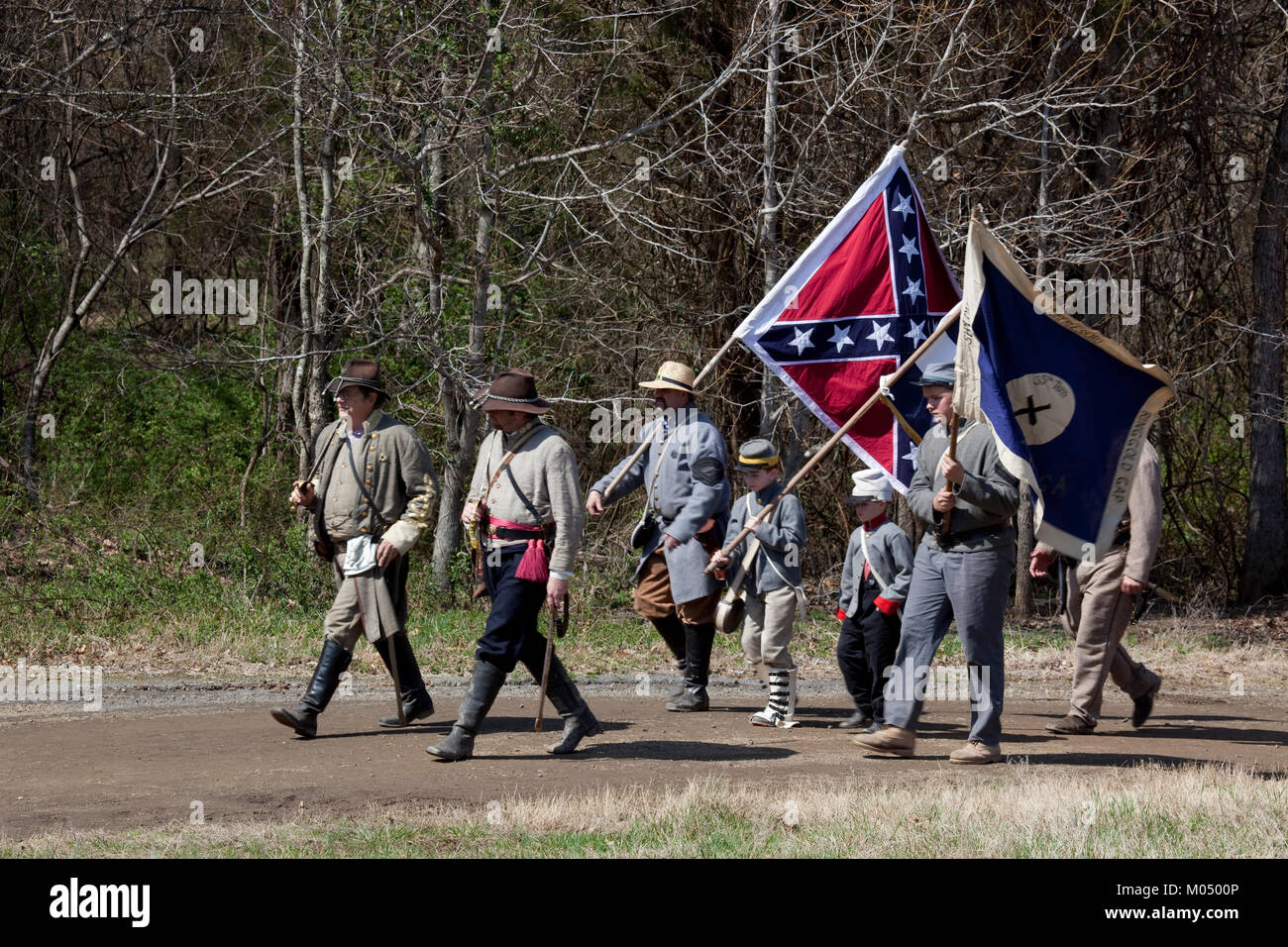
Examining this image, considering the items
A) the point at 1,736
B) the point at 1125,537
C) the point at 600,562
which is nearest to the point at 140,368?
the point at 600,562

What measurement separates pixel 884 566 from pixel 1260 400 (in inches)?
419

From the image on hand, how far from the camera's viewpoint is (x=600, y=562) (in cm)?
1594

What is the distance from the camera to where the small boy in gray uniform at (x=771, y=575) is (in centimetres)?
927

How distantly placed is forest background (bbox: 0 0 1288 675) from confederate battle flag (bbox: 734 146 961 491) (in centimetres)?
377

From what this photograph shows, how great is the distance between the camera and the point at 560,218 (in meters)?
16.7

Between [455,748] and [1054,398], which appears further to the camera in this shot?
[455,748]

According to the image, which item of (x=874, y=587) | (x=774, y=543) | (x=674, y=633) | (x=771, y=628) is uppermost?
(x=774, y=543)

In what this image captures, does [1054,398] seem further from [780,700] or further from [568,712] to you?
[568,712]

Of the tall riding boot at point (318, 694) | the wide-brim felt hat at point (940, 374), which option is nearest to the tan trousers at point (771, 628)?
the wide-brim felt hat at point (940, 374)

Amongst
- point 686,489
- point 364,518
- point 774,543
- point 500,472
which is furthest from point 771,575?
point 364,518

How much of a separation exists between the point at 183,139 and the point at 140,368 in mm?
3105

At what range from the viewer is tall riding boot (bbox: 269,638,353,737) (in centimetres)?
864

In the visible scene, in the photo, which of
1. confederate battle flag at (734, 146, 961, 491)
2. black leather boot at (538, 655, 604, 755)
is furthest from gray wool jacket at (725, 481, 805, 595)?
black leather boot at (538, 655, 604, 755)

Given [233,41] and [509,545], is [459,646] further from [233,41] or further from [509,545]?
[233,41]
